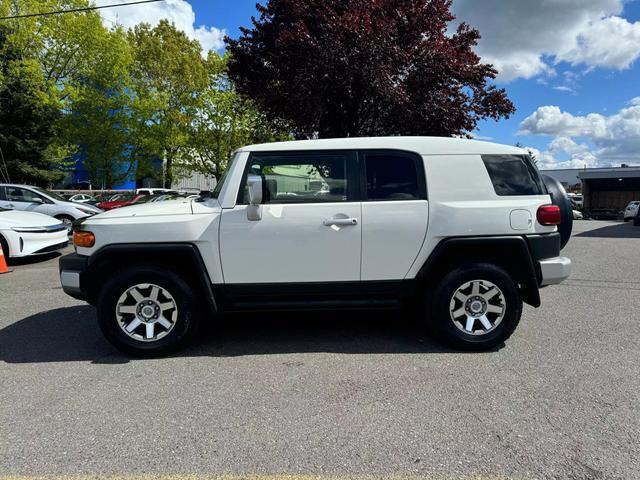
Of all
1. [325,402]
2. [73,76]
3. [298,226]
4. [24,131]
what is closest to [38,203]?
[298,226]

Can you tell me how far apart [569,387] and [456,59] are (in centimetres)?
1026

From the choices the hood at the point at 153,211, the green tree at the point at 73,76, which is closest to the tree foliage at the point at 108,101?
the green tree at the point at 73,76

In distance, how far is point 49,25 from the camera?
20984mm

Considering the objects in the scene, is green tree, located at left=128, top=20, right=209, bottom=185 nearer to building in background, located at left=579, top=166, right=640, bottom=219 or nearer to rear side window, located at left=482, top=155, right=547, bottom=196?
rear side window, located at left=482, top=155, right=547, bottom=196

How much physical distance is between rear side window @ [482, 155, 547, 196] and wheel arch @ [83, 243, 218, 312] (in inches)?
108

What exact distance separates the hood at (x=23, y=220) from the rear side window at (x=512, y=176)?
850cm

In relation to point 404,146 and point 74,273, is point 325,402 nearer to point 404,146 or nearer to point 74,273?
point 404,146

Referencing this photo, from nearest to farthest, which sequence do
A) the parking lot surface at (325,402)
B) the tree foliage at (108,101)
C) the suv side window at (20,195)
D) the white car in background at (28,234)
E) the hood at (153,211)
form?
the parking lot surface at (325,402), the hood at (153,211), the white car in background at (28,234), the suv side window at (20,195), the tree foliage at (108,101)

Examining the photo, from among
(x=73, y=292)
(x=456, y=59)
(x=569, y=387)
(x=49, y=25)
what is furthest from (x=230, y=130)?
(x=569, y=387)

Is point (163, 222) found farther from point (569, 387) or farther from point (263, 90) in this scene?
point (263, 90)

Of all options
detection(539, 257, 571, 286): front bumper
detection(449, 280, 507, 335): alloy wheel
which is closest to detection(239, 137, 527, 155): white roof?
detection(539, 257, 571, 286): front bumper

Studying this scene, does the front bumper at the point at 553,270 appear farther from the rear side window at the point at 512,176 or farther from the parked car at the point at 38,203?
the parked car at the point at 38,203

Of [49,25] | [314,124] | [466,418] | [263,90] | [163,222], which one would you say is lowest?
[466,418]

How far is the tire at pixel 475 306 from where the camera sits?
4.02 m
